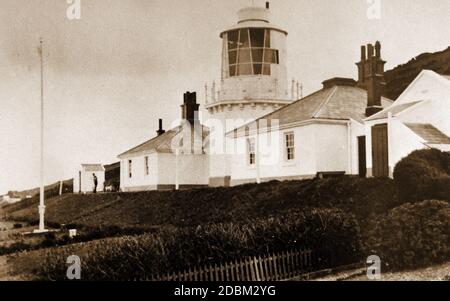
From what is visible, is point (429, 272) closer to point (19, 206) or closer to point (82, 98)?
point (82, 98)

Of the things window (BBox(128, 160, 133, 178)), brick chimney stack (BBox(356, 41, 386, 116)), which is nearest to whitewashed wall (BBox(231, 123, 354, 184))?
brick chimney stack (BBox(356, 41, 386, 116))

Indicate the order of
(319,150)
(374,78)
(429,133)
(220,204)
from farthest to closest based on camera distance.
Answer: (319,150) < (374,78) < (220,204) < (429,133)

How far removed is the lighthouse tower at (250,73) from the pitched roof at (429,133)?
10371 mm

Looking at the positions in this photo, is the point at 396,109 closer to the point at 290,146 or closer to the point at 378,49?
the point at 378,49

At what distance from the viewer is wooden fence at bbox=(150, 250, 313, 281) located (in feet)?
29.8

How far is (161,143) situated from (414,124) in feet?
56.7

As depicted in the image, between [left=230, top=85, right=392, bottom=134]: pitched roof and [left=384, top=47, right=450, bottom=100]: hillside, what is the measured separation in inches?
301

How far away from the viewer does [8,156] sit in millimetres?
11969

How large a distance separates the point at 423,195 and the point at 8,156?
9.08m

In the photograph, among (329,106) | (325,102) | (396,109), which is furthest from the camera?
(325,102)

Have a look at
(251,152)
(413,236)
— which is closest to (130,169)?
(251,152)

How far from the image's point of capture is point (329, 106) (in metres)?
21.4

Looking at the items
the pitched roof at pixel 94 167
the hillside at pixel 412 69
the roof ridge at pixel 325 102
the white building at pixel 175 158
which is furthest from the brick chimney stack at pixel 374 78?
the pitched roof at pixel 94 167

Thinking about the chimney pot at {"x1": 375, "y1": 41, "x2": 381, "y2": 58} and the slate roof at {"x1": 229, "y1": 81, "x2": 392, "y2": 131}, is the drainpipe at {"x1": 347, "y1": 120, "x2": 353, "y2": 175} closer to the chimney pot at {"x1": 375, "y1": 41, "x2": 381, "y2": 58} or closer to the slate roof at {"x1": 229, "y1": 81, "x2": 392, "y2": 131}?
the slate roof at {"x1": 229, "y1": 81, "x2": 392, "y2": 131}
